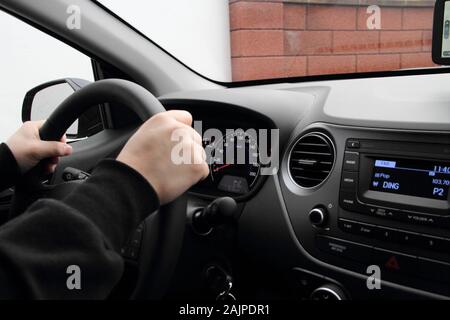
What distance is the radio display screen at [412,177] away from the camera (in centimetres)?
87

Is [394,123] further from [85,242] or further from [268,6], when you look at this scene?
[268,6]

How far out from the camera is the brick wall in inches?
54.8

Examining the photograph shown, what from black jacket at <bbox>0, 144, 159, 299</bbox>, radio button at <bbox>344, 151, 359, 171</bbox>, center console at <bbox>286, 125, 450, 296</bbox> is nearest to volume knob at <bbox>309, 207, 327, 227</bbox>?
center console at <bbox>286, 125, 450, 296</bbox>

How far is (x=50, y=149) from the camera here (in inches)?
36.4

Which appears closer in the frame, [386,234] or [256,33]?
[386,234]

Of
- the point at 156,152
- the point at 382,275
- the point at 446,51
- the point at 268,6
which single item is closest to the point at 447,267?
the point at 382,275

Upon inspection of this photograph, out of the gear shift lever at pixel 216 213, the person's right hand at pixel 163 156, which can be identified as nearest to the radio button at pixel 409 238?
the gear shift lever at pixel 216 213

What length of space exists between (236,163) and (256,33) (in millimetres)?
567

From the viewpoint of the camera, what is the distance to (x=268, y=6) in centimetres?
160

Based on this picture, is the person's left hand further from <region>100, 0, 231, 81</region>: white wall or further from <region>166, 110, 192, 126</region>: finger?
<region>100, 0, 231, 81</region>: white wall

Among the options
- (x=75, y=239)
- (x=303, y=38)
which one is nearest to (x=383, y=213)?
(x=75, y=239)

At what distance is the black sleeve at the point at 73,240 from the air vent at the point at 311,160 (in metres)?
0.53

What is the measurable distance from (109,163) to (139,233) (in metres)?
0.34

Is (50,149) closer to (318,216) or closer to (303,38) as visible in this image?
(318,216)
